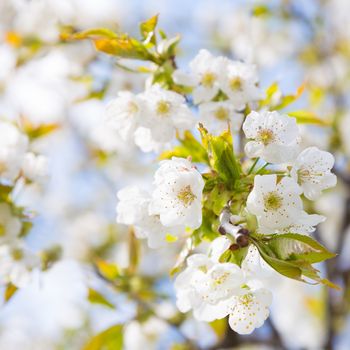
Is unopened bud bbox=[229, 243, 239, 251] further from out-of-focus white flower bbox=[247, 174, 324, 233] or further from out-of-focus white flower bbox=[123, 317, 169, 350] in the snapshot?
out-of-focus white flower bbox=[123, 317, 169, 350]

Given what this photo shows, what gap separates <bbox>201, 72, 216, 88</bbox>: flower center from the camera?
1.46 meters

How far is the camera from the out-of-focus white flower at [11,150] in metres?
1.56

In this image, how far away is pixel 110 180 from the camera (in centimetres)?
416

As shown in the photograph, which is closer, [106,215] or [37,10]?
[37,10]

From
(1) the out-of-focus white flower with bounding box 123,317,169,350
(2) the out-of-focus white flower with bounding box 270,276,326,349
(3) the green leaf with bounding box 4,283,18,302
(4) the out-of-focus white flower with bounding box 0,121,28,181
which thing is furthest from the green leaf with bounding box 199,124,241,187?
(2) the out-of-focus white flower with bounding box 270,276,326,349

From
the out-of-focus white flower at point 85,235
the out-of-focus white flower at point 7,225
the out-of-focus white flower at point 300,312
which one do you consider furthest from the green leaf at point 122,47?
the out-of-focus white flower at point 300,312

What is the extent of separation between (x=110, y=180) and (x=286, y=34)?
1618 mm

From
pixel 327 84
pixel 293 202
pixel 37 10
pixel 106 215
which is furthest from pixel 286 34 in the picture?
pixel 293 202

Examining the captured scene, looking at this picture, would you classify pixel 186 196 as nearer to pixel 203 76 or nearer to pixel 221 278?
pixel 221 278

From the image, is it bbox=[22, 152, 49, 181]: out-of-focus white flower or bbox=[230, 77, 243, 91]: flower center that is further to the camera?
bbox=[22, 152, 49, 181]: out-of-focus white flower

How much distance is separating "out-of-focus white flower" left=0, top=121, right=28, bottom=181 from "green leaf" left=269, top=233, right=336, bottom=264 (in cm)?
83

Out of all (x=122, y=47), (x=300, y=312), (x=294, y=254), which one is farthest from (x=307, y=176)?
(x=300, y=312)

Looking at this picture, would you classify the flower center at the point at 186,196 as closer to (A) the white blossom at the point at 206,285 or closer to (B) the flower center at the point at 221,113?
(A) the white blossom at the point at 206,285

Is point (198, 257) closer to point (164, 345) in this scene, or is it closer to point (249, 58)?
point (249, 58)
